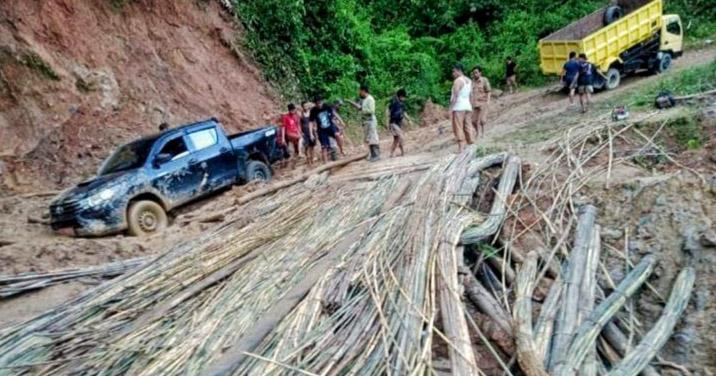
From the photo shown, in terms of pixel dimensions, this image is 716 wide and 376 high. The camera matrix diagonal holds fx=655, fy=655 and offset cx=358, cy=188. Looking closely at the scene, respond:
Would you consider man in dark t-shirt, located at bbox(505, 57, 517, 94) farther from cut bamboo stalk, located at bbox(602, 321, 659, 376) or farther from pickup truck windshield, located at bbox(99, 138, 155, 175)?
cut bamboo stalk, located at bbox(602, 321, 659, 376)

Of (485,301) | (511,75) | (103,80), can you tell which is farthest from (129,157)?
(511,75)

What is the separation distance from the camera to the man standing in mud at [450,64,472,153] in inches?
417

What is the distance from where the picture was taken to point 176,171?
1042 cm

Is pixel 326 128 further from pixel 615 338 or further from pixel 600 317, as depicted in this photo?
pixel 615 338

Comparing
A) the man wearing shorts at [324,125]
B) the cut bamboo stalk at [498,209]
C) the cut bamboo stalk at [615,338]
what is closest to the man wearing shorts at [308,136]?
the man wearing shorts at [324,125]

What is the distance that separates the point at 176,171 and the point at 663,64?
1340 centimetres

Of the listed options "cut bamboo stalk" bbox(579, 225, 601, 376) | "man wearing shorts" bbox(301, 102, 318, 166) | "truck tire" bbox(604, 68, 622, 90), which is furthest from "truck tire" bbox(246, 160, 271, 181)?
"truck tire" bbox(604, 68, 622, 90)

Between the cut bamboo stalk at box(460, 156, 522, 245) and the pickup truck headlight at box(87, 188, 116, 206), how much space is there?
5.49 m

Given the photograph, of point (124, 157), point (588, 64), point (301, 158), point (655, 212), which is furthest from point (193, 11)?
point (655, 212)

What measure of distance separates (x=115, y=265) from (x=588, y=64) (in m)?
10.6

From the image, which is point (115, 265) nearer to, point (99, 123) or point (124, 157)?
point (124, 157)

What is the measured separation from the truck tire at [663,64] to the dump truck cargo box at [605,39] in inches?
27.1

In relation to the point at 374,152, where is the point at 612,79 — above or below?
below

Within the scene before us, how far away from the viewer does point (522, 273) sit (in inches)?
237
